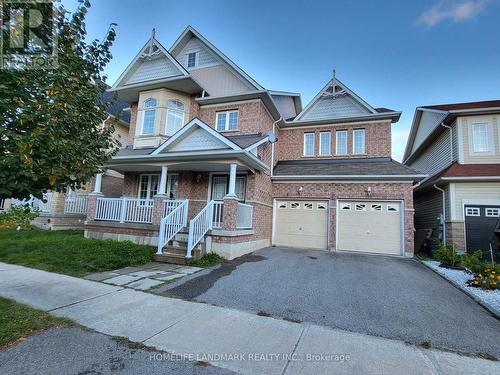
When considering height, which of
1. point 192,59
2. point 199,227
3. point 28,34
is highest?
point 192,59

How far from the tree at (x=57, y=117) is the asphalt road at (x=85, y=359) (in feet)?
6.38

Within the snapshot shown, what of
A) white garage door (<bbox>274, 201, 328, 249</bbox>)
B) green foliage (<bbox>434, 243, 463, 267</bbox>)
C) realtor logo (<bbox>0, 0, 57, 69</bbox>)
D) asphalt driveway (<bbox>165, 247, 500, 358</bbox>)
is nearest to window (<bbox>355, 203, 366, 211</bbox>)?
white garage door (<bbox>274, 201, 328, 249</bbox>)

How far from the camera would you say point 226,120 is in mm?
12789

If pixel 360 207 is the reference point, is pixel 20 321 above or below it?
below

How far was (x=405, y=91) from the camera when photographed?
17375mm

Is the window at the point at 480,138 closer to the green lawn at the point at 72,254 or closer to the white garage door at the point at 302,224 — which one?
the white garage door at the point at 302,224

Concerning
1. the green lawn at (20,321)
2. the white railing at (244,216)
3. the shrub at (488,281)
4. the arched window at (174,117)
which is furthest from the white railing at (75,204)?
the shrub at (488,281)

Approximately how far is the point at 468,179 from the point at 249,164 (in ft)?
29.9

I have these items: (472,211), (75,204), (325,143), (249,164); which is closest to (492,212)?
(472,211)

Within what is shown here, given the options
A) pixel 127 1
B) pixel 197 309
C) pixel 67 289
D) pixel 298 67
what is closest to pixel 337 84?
pixel 298 67

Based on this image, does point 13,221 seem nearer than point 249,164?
No

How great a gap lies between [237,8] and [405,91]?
38.6ft

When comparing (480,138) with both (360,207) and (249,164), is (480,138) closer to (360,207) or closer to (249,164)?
(360,207)

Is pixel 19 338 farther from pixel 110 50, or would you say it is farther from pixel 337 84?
pixel 337 84
